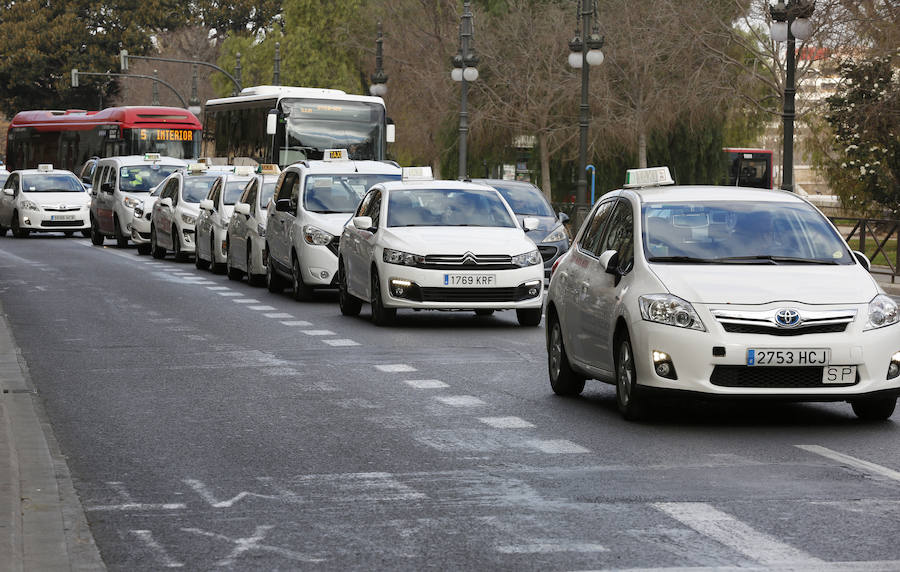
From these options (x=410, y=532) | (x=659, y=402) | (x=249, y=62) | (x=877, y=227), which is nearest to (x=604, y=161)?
(x=877, y=227)

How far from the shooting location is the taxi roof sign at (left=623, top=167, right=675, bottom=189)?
41.2ft

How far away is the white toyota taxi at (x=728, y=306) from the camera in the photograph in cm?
1050

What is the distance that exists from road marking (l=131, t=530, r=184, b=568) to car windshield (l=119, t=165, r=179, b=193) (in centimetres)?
→ 3296

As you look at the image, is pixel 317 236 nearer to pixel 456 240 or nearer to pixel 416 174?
pixel 416 174

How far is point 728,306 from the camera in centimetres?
1056

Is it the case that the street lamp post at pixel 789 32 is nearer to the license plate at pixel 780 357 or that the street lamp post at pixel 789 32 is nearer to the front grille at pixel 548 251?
the front grille at pixel 548 251

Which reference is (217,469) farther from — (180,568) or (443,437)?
(180,568)

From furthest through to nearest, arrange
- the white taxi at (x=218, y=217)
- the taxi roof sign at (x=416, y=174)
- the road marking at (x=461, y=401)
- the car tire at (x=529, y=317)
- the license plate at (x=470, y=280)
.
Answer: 1. the white taxi at (x=218, y=217)
2. the taxi roof sign at (x=416, y=174)
3. the car tire at (x=529, y=317)
4. the license plate at (x=470, y=280)
5. the road marking at (x=461, y=401)

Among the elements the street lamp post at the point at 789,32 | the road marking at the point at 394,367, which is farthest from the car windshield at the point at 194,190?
the road marking at the point at 394,367

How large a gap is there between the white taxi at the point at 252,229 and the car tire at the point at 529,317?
7231 mm

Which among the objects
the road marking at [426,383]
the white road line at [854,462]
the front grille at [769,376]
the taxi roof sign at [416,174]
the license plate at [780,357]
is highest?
the taxi roof sign at [416,174]

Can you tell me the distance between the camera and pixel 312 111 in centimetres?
3984

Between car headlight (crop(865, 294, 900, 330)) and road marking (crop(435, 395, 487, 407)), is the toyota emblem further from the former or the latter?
road marking (crop(435, 395, 487, 407))

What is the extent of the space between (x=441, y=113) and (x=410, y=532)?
5395 centimetres
